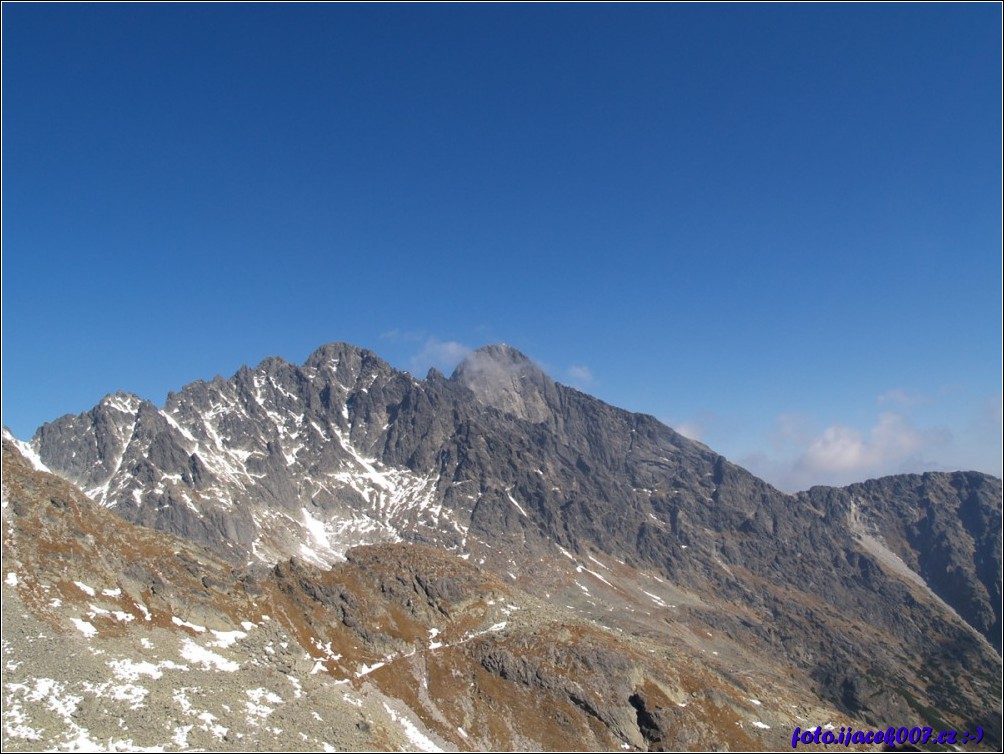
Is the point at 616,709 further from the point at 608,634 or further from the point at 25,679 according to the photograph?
the point at 25,679

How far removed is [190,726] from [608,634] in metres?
101

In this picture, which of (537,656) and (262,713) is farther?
(537,656)

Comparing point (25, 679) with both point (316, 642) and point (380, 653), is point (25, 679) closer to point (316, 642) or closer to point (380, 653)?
point (316, 642)

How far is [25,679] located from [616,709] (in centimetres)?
9727

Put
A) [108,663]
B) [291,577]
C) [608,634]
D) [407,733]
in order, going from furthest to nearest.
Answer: [608,634] → [291,577] → [407,733] → [108,663]

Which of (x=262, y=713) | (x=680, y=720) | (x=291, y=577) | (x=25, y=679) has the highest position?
(x=291, y=577)

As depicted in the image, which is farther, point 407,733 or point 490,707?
point 490,707

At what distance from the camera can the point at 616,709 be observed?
4801 inches

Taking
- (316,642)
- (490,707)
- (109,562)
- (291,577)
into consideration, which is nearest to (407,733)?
(490,707)

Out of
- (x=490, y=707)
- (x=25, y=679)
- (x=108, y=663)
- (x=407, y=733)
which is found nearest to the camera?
(x=25, y=679)

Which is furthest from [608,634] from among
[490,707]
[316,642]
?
[316,642]

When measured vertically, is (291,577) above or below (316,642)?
above

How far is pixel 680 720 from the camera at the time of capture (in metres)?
122

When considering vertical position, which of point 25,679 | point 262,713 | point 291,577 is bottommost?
point 262,713
